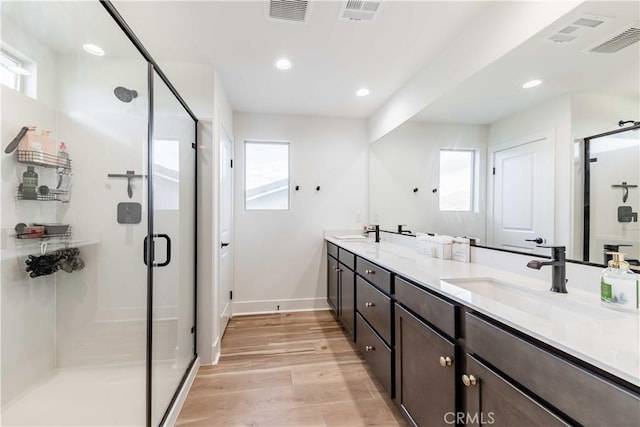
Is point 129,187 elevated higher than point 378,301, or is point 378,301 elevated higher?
point 129,187

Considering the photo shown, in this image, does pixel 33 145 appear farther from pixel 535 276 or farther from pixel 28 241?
pixel 535 276

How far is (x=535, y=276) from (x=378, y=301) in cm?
89

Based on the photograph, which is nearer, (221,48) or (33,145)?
(33,145)

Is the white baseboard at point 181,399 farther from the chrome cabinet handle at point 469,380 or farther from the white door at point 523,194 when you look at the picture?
the white door at point 523,194

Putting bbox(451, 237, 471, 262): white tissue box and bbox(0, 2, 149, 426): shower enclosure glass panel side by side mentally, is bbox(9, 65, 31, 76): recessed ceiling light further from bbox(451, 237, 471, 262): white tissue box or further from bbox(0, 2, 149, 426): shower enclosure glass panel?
bbox(451, 237, 471, 262): white tissue box

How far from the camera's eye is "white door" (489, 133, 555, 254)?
145 centimetres

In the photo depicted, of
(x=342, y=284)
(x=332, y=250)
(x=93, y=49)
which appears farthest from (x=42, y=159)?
(x=332, y=250)

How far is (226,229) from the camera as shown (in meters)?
3.01

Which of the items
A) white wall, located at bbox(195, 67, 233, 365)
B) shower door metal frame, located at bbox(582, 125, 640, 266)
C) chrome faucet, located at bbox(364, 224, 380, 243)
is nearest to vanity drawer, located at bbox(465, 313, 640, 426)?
shower door metal frame, located at bbox(582, 125, 640, 266)

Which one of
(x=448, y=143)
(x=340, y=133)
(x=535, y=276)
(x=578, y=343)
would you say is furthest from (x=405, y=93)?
(x=578, y=343)

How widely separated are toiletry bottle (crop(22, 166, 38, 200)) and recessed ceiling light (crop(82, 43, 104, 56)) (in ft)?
2.53

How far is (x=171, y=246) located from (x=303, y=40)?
1.72m

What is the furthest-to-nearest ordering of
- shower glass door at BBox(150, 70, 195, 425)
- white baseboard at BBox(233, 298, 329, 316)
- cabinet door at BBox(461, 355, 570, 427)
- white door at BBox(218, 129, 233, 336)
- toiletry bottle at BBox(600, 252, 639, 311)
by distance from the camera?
white baseboard at BBox(233, 298, 329, 316) < white door at BBox(218, 129, 233, 336) < shower glass door at BBox(150, 70, 195, 425) < toiletry bottle at BBox(600, 252, 639, 311) < cabinet door at BBox(461, 355, 570, 427)

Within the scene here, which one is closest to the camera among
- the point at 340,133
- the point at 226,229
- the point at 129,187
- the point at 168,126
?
the point at 129,187
